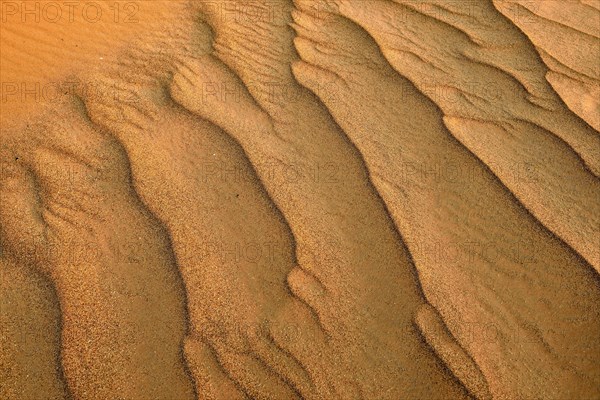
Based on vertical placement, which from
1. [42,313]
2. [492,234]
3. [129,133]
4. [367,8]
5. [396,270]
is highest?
[367,8]

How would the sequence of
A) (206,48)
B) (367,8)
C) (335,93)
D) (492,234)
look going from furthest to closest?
1. (367,8)
2. (206,48)
3. (335,93)
4. (492,234)

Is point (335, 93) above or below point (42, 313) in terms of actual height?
above

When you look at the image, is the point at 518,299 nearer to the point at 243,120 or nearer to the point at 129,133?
the point at 243,120

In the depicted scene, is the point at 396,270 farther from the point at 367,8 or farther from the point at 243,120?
the point at 367,8

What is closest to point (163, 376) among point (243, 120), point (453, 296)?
point (453, 296)

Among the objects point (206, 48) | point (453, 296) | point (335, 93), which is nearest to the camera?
point (453, 296)

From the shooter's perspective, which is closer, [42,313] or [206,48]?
[42,313]

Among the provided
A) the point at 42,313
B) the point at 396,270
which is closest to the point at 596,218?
the point at 396,270
